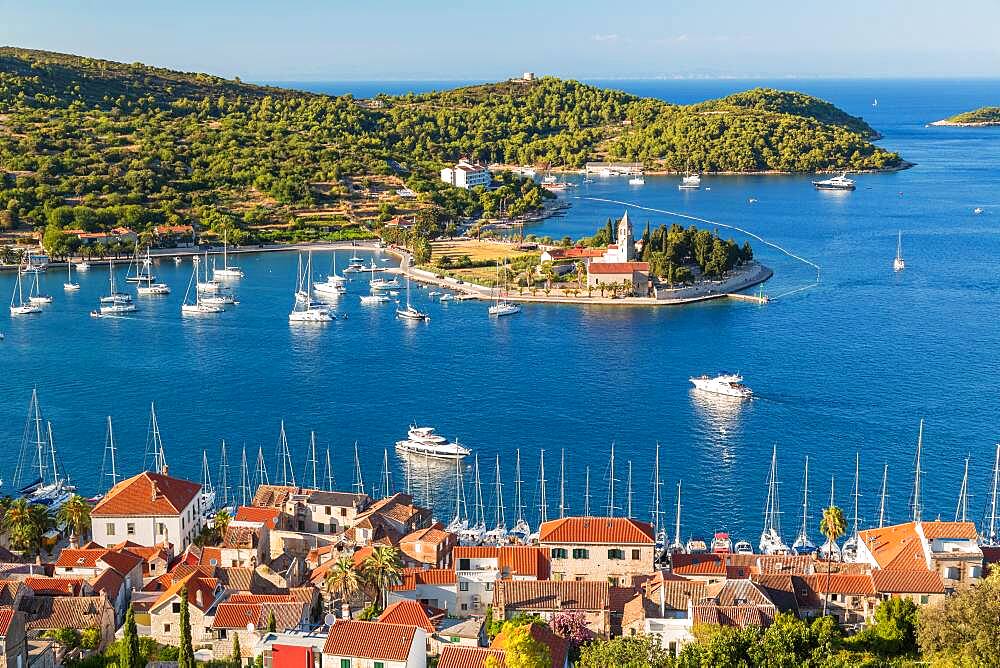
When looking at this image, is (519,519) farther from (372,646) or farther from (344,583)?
(372,646)

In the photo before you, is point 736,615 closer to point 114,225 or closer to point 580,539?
point 580,539

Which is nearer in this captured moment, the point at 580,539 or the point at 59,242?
the point at 580,539

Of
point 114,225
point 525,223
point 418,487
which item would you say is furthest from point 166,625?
point 525,223

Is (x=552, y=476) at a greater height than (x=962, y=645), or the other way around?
(x=962, y=645)

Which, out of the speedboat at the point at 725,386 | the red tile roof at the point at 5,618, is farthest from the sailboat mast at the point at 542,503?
the red tile roof at the point at 5,618

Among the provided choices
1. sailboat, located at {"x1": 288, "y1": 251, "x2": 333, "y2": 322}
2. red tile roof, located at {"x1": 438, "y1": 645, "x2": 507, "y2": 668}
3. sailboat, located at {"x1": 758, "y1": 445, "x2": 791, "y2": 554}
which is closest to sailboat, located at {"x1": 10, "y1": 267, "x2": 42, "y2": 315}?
sailboat, located at {"x1": 288, "y1": 251, "x2": 333, "y2": 322}

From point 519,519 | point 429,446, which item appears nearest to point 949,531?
point 519,519
